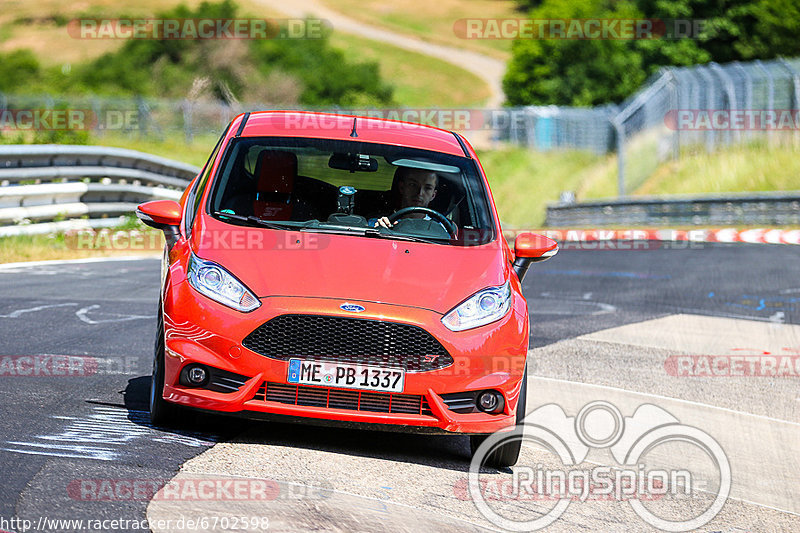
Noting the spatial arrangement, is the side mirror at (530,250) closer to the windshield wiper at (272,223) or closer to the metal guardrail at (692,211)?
the windshield wiper at (272,223)

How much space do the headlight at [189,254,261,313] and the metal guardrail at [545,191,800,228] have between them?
20.5 metres

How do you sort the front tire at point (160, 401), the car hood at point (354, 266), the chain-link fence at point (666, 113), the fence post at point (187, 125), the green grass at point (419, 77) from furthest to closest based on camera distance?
the green grass at point (419, 77), the fence post at point (187, 125), the chain-link fence at point (666, 113), the front tire at point (160, 401), the car hood at point (354, 266)

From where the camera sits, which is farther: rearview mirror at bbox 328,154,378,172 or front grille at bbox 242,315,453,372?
rearview mirror at bbox 328,154,378,172

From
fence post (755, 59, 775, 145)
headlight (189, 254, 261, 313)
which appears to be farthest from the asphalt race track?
fence post (755, 59, 775, 145)

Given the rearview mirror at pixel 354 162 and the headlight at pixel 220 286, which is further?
the rearview mirror at pixel 354 162

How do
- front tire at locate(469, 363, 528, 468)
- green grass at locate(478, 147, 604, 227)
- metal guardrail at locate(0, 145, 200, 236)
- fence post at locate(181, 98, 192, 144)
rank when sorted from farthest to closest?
green grass at locate(478, 147, 604, 227) → fence post at locate(181, 98, 192, 144) → metal guardrail at locate(0, 145, 200, 236) → front tire at locate(469, 363, 528, 468)

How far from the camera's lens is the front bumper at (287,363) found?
558 centimetres

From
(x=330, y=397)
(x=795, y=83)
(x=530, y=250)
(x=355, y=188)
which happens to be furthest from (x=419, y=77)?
(x=330, y=397)

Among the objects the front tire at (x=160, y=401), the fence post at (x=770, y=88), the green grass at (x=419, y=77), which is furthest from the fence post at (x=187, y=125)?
the green grass at (x=419, y=77)

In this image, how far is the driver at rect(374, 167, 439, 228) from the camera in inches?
280

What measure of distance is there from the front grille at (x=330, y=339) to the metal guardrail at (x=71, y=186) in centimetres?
1005

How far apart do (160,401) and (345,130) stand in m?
2.25

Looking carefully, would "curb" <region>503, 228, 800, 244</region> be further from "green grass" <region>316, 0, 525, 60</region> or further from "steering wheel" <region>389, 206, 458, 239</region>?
"green grass" <region>316, 0, 525, 60</region>

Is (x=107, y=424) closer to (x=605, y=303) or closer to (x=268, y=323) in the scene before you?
(x=268, y=323)
